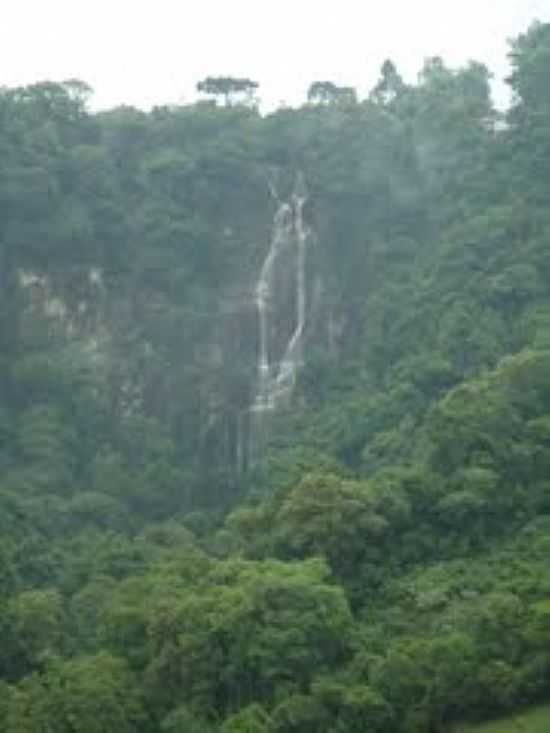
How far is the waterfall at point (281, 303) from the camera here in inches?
1453

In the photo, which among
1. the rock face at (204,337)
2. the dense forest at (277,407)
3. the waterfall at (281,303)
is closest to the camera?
the dense forest at (277,407)

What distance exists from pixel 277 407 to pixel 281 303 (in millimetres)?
3034

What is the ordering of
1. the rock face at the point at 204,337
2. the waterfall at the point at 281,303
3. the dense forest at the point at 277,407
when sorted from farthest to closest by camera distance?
1. the waterfall at the point at 281,303
2. the rock face at the point at 204,337
3. the dense forest at the point at 277,407

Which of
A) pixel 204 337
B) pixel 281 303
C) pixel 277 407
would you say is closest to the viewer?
pixel 277 407

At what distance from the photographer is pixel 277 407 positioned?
36531mm

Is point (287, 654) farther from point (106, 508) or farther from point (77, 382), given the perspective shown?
point (77, 382)

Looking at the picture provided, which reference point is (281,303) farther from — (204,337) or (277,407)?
(277,407)

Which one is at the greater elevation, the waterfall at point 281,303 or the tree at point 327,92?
the tree at point 327,92

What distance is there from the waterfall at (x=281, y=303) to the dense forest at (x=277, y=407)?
0.08 metres

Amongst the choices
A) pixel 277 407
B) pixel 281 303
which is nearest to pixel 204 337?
pixel 281 303

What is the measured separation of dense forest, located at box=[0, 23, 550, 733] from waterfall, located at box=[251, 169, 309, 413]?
8 centimetres

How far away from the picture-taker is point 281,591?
21.5m

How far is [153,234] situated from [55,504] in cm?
977

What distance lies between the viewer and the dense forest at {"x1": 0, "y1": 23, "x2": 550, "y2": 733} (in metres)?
21.0
